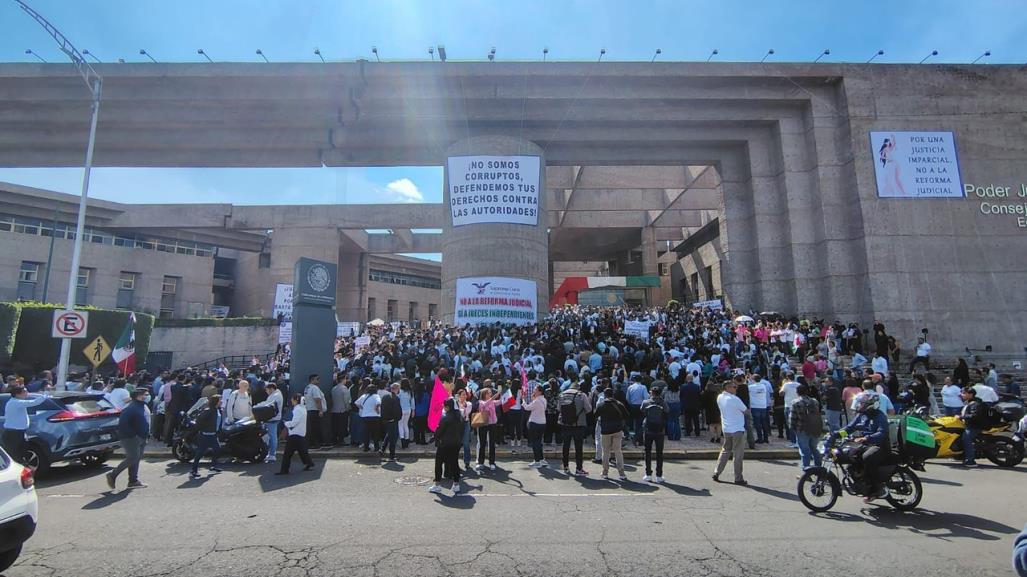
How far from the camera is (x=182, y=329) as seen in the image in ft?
103

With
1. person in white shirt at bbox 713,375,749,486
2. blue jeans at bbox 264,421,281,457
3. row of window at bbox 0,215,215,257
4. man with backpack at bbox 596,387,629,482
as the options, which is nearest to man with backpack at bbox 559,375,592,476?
man with backpack at bbox 596,387,629,482

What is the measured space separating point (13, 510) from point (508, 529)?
4.57 m

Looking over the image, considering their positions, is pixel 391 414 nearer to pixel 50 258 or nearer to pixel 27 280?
pixel 50 258

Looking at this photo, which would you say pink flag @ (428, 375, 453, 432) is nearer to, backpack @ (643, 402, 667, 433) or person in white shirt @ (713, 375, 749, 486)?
backpack @ (643, 402, 667, 433)

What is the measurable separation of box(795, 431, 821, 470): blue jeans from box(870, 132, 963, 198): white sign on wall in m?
20.0

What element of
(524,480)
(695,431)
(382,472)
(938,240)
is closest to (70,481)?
(382,472)

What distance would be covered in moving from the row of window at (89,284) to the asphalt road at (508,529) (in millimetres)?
35747

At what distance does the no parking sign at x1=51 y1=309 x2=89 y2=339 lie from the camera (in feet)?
41.4

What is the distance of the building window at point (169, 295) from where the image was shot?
41.6m

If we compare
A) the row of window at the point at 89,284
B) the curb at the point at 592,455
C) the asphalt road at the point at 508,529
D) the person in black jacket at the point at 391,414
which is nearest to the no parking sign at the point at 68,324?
the curb at the point at 592,455

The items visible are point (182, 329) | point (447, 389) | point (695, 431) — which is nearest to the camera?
point (447, 389)

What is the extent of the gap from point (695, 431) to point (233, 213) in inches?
1412

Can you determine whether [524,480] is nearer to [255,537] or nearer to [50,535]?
[255,537]

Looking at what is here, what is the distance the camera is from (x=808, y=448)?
8000 millimetres
